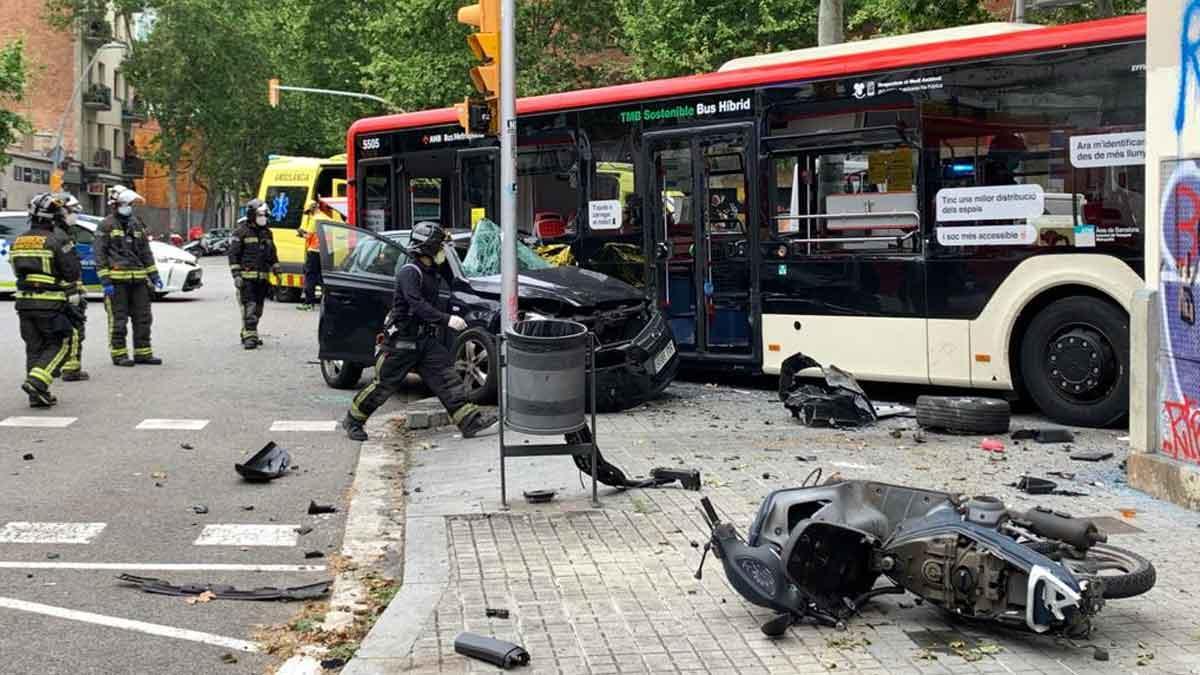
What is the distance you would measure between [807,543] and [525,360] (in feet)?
9.10

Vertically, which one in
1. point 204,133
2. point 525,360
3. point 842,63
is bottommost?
point 525,360

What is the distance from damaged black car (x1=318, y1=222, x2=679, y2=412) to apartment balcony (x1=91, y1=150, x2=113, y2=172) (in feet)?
A: 217

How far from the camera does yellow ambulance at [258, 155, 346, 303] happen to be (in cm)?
2681

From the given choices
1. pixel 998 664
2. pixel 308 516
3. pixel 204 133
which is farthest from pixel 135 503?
pixel 204 133

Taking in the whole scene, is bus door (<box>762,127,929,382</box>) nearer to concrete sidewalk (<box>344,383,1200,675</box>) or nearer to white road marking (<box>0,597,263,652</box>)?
concrete sidewalk (<box>344,383,1200,675</box>)

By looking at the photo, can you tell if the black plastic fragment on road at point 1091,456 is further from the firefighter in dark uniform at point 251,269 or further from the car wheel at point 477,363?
the firefighter in dark uniform at point 251,269

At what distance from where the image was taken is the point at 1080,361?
10367 mm

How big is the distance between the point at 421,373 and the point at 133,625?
490 cm

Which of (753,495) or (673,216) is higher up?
(673,216)

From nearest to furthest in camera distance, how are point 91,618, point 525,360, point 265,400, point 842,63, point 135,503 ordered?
point 91,618 < point 525,360 < point 135,503 < point 842,63 < point 265,400

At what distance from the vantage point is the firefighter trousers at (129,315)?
49.9 feet

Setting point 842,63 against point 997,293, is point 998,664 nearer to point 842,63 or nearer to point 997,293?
point 997,293

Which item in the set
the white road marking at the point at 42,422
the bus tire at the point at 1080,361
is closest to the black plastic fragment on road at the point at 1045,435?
the bus tire at the point at 1080,361

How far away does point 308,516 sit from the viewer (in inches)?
312
